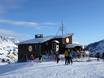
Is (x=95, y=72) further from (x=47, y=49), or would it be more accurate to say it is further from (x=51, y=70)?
(x=47, y=49)

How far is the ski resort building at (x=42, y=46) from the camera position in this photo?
5955cm

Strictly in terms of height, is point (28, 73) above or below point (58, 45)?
below

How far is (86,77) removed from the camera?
85.9 ft

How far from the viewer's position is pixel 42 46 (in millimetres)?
60375

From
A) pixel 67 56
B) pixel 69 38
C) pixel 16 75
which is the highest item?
pixel 69 38

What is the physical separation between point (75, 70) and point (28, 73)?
5290 millimetres

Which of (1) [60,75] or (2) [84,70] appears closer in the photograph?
(1) [60,75]

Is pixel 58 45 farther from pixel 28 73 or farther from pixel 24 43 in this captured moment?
pixel 28 73

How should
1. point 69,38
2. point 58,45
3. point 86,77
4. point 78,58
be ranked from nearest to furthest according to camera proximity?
point 86,77 → point 78,58 → point 58,45 → point 69,38

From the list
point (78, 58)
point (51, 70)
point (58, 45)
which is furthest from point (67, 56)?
point (58, 45)

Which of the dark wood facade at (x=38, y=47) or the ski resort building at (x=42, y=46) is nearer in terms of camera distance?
the ski resort building at (x=42, y=46)

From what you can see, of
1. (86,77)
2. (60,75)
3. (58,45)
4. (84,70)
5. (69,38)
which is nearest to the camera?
(86,77)

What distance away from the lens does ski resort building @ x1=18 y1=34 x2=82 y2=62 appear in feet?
195

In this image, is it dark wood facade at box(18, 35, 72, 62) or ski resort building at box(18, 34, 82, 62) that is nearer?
ski resort building at box(18, 34, 82, 62)
